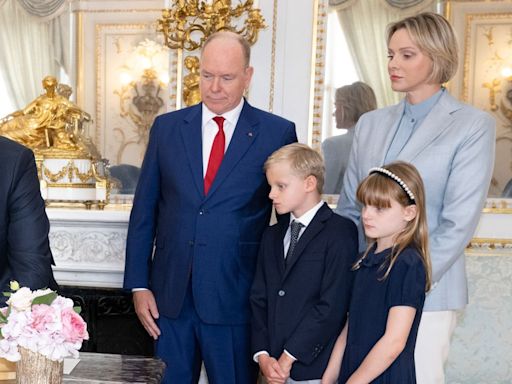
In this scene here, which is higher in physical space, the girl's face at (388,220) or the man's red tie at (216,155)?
the man's red tie at (216,155)

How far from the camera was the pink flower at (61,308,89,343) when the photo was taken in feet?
4.51

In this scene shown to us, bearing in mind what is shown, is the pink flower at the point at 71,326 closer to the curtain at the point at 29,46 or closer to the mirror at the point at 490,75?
the mirror at the point at 490,75

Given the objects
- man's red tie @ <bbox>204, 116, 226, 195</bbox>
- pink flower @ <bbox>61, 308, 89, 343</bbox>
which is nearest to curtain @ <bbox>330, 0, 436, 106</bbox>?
man's red tie @ <bbox>204, 116, 226, 195</bbox>

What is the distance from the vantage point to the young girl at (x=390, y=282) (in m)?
1.97

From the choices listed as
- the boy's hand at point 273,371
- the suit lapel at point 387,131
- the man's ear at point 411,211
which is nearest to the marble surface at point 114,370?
the boy's hand at point 273,371

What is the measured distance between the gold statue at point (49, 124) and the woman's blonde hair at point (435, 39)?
1.95 meters

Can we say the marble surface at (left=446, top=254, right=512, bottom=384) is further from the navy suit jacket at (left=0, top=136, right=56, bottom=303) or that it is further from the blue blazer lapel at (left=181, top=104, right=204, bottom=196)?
the navy suit jacket at (left=0, top=136, right=56, bottom=303)

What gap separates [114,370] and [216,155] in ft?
3.22

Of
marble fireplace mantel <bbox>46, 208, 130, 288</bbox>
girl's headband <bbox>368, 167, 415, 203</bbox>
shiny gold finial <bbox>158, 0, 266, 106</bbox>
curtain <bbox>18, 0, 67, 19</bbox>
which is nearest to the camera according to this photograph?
girl's headband <bbox>368, 167, 415, 203</bbox>

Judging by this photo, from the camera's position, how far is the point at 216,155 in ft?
8.04

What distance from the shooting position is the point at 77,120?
3.55m

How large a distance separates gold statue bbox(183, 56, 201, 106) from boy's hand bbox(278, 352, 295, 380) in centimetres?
166

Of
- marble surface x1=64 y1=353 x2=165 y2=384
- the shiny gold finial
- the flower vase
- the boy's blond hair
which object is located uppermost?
the shiny gold finial

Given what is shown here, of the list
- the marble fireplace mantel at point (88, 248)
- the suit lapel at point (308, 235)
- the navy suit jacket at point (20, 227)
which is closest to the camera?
the navy suit jacket at point (20, 227)
